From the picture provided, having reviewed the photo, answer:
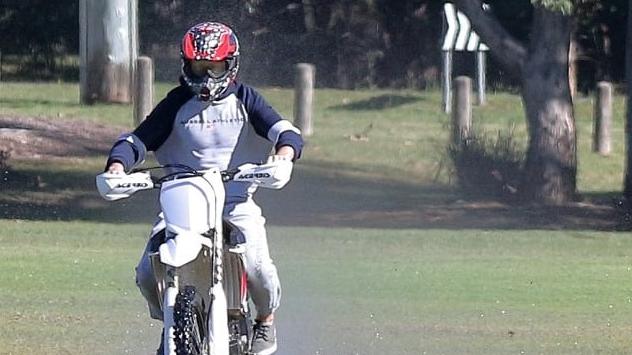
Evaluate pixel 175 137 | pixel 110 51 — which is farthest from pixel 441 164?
pixel 175 137

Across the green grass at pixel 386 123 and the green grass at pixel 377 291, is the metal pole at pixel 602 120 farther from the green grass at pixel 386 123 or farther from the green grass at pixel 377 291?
the green grass at pixel 377 291

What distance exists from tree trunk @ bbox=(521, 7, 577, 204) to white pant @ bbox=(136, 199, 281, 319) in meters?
13.4

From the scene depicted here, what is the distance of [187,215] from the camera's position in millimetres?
6637

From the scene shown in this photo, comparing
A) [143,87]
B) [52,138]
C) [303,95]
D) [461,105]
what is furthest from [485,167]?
[52,138]

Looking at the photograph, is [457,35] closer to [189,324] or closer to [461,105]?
[461,105]

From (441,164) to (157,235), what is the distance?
52.7ft

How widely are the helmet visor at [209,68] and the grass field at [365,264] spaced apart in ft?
9.27

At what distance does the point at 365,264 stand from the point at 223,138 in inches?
296

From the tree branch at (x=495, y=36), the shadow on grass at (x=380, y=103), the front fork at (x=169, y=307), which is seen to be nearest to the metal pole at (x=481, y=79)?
the shadow on grass at (x=380, y=103)

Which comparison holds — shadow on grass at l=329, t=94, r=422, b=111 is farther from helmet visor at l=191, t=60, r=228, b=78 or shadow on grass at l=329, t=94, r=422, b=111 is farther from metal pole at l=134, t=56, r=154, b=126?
helmet visor at l=191, t=60, r=228, b=78

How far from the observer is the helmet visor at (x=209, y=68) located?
23.1ft

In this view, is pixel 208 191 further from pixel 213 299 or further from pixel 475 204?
pixel 475 204

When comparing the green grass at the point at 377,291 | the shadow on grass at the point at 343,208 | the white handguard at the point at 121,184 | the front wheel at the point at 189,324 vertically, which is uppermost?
the white handguard at the point at 121,184

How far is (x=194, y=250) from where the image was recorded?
6.60 metres
